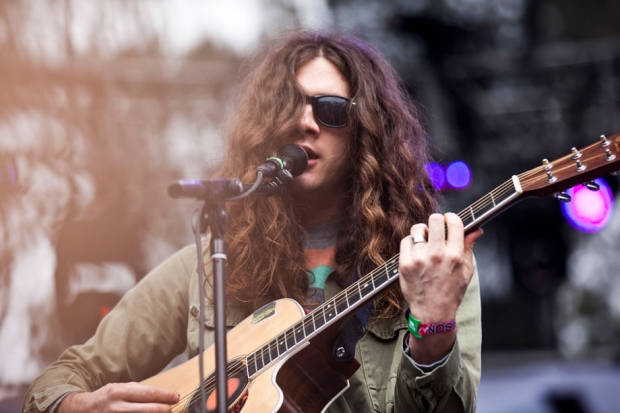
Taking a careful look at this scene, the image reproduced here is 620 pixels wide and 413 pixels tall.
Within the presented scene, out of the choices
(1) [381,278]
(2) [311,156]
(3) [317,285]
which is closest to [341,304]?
(1) [381,278]

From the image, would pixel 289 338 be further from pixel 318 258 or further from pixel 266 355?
pixel 318 258

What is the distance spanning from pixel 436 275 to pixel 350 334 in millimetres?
437

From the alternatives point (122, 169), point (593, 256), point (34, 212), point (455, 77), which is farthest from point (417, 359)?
point (593, 256)

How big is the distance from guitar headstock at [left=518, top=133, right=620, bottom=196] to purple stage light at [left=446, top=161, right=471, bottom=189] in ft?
15.1

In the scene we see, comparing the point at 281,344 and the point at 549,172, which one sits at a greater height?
the point at 549,172

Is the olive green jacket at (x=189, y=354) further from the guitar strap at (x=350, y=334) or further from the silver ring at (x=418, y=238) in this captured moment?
the silver ring at (x=418, y=238)

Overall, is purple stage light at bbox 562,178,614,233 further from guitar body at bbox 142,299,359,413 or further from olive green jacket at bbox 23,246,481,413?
guitar body at bbox 142,299,359,413

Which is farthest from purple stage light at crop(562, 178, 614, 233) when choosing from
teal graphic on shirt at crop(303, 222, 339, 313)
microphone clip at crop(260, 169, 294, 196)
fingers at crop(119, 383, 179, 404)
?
fingers at crop(119, 383, 179, 404)

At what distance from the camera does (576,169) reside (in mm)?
1905

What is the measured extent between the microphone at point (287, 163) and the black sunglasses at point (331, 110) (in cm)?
42

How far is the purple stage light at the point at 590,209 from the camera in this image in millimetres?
6320

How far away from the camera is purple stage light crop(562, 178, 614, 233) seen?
6320 mm

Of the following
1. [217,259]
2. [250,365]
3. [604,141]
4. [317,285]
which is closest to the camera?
[217,259]

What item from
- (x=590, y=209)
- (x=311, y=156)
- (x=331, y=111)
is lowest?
(x=311, y=156)
